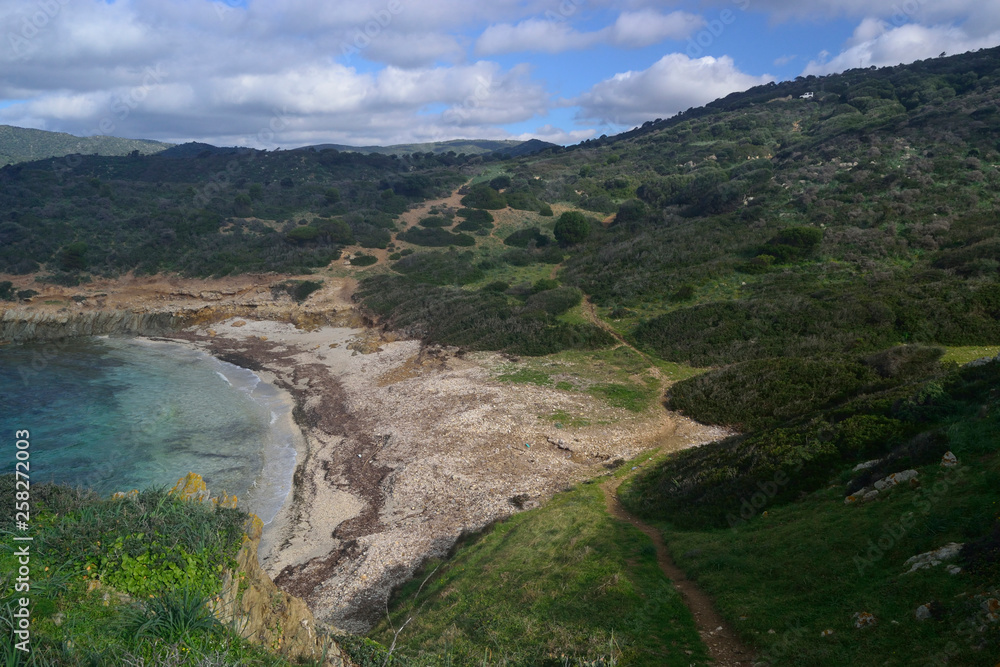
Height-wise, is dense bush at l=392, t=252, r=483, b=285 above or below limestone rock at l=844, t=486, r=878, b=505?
above

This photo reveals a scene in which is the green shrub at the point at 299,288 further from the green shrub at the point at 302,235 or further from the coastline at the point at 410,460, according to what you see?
the coastline at the point at 410,460

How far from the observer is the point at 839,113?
217ft

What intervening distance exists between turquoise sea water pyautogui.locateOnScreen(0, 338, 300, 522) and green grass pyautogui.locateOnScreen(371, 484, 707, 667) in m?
8.96

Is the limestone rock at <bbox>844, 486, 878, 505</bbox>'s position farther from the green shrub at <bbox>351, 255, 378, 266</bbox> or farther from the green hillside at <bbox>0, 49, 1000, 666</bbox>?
the green shrub at <bbox>351, 255, 378, 266</bbox>

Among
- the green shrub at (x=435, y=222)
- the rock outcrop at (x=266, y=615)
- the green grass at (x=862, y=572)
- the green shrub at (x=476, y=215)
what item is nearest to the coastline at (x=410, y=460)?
the rock outcrop at (x=266, y=615)

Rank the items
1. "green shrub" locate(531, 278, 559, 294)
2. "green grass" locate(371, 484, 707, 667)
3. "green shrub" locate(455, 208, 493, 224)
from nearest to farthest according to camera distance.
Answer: "green grass" locate(371, 484, 707, 667)
"green shrub" locate(531, 278, 559, 294)
"green shrub" locate(455, 208, 493, 224)

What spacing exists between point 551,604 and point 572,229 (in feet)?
132

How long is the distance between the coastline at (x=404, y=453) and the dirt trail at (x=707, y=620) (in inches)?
218

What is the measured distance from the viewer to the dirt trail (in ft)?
24.0

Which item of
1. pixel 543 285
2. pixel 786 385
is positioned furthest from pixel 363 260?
pixel 786 385

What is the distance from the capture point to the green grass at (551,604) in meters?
7.76

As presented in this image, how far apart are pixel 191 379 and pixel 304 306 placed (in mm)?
12470

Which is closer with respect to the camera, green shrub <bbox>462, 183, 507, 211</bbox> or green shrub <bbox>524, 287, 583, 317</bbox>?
green shrub <bbox>524, 287, 583, 317</bbox>

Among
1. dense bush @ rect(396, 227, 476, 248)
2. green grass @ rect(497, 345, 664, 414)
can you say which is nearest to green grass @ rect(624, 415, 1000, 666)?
green grass @ rect(497, 345, 664, 414)
